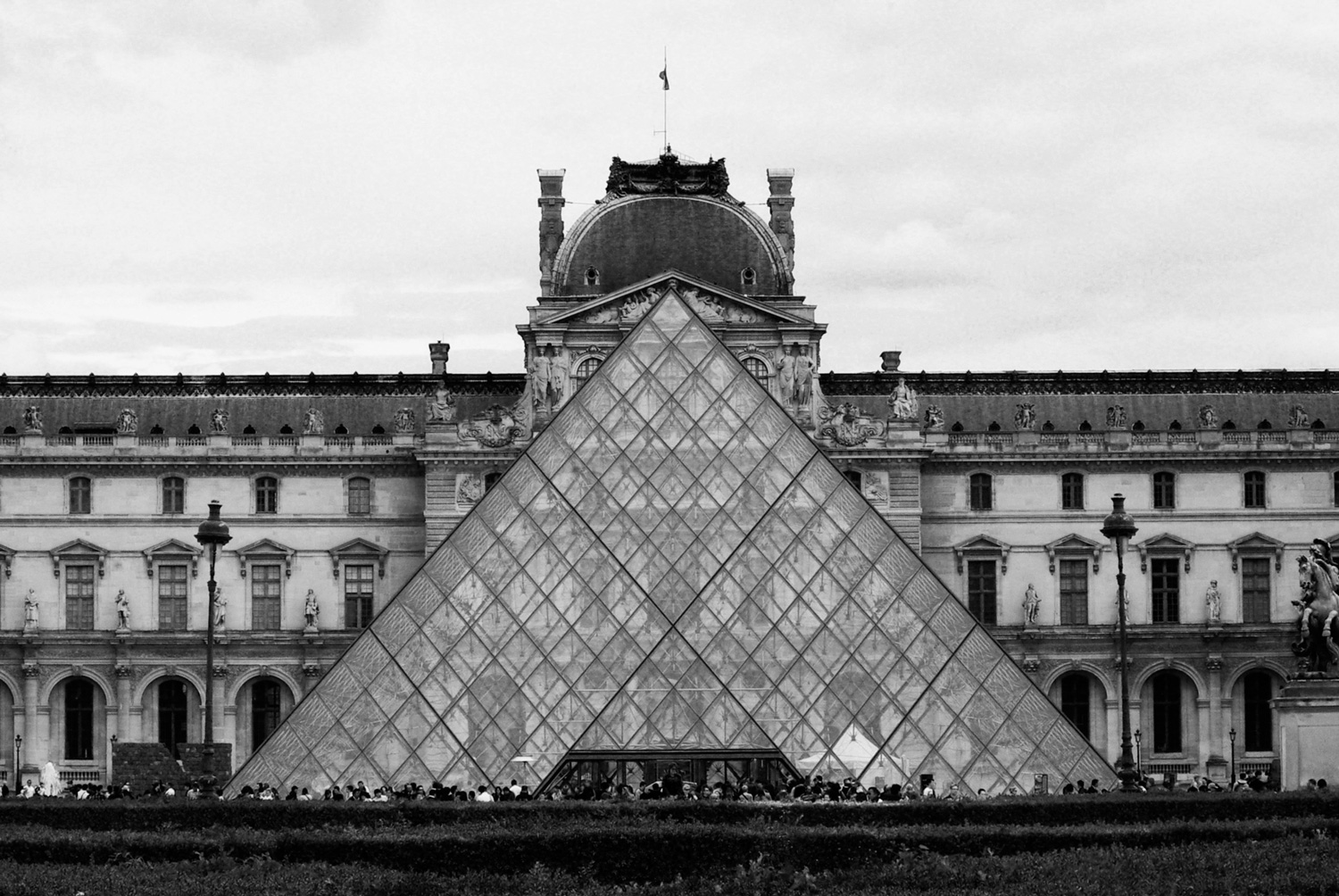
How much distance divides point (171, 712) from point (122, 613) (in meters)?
2.65

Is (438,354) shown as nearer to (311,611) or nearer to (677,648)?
(311,611)

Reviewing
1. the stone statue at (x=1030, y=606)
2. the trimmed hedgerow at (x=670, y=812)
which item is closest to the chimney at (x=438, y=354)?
the stone statue at (x=1030, y=606)

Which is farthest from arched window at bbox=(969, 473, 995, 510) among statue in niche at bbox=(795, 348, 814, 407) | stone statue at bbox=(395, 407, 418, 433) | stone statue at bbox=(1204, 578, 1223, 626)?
stone statue at bbox=(395, 407, 418, 433)

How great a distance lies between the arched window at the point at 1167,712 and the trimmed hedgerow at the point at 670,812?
3253 cm

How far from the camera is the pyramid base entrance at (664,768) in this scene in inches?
1507

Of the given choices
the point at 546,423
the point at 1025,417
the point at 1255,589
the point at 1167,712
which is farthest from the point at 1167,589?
the point at 546,423

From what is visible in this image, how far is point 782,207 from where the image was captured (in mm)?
66375

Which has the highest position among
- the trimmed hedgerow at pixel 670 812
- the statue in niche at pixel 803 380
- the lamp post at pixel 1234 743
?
the statue in niche at pixel 803 380

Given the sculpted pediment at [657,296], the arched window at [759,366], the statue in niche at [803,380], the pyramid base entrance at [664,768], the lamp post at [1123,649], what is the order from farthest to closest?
the arched window at [759,366] < the statue in niche at [803,380] < the sculpted pediment at [657,296] < the pyramid base entrance at [664,768] < the lamp post at [1123,649]

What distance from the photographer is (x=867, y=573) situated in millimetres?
40250

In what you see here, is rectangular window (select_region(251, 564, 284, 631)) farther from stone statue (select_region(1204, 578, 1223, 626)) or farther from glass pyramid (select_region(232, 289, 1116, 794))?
glass pyramid (select_region(232, 289, 1116, 794))

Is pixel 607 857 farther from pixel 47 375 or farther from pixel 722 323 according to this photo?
pixel 47 375

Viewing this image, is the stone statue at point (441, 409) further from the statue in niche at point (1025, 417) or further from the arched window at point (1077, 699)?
the arched window at point (1077, 699)

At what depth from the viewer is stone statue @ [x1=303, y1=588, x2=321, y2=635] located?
208ft
